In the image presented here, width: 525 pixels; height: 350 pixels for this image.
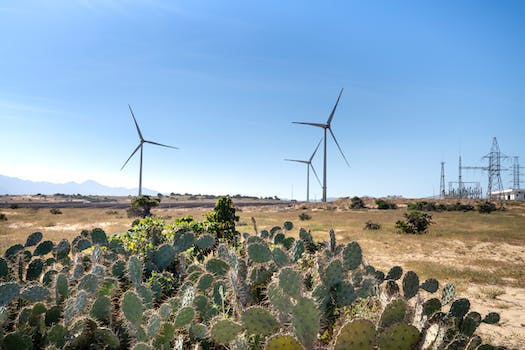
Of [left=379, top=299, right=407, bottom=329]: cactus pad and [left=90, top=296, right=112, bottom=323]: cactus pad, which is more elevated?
[left=379, top=299, right=407, bottom=329]: cactus pad

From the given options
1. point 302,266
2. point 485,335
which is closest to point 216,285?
point 302,266

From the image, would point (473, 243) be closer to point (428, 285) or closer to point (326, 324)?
point (428, 285)

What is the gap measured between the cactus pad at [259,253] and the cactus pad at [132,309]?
1.69 m

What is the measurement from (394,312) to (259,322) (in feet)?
3.42

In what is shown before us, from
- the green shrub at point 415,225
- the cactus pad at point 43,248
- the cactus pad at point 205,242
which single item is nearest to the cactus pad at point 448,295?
the cactus pad at point 205,242

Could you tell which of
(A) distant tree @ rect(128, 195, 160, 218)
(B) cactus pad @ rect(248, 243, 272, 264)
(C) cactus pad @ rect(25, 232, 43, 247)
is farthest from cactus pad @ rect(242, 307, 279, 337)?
(A) distant tree @ rect(128, 195, 160, 218)

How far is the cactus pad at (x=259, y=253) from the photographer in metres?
4.16

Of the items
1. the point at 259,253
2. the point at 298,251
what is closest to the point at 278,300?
the point at 259,253

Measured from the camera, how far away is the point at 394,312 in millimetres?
2523

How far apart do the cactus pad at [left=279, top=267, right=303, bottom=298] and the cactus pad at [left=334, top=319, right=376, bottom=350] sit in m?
0.73

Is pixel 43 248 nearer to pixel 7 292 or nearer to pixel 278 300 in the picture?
pixel 7 292

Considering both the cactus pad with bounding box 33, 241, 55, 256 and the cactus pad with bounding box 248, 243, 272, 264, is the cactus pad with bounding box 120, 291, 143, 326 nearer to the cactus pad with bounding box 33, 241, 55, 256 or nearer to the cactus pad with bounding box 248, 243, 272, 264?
the cactus pad with bounding box 248, 243, 272, 264

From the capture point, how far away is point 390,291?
13.1ft

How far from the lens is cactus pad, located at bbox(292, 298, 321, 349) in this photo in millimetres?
2254
